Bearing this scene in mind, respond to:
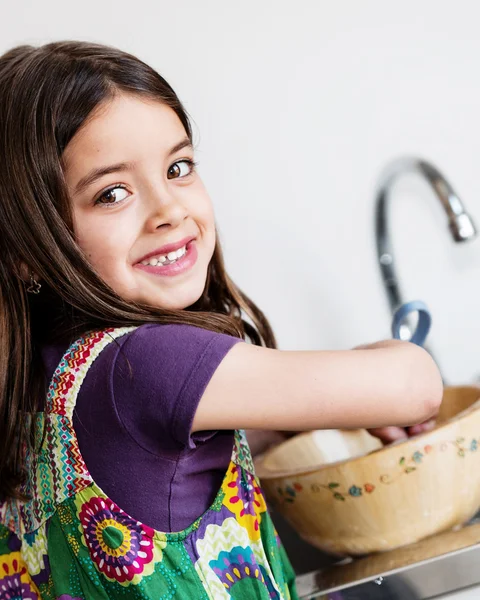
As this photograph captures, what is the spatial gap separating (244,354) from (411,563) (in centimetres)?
34

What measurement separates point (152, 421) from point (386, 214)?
61cm

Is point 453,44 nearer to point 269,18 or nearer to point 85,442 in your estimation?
point 269,18

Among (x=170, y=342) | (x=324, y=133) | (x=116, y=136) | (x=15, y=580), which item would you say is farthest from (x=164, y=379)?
(x=324, y=133)

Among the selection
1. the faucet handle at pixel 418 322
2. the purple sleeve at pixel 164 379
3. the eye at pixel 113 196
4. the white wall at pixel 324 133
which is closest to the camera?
the purple sleeve at pixel 164 379

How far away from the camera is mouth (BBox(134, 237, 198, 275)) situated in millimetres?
854

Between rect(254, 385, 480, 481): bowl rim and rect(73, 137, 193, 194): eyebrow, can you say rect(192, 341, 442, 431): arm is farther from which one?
rect(73, 137, 193, 194): eyebrow

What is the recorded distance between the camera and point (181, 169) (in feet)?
2.99

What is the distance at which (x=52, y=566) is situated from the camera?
848 millimetres

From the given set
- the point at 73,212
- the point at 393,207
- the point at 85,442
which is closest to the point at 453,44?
the point at 393,207

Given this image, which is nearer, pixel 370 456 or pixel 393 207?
pixel 370 456

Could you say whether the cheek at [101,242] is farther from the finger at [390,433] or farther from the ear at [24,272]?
the finger at [390,433]

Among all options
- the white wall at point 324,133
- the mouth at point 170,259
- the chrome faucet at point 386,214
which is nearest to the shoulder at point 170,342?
the mouth at point 170,259

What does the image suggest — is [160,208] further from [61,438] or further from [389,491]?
[389,491]

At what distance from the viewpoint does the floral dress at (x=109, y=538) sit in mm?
791
